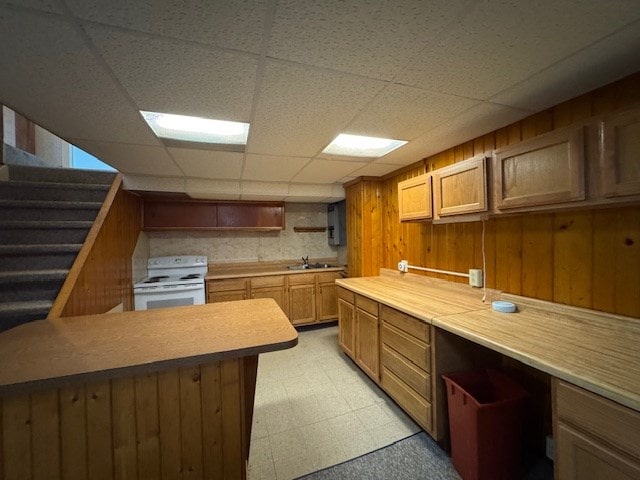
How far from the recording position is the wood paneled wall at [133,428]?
0.90 m

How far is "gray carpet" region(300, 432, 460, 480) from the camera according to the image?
143 centimetres

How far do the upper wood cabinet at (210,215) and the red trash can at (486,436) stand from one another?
324 cm

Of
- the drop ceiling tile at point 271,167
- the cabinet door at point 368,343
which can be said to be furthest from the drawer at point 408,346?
the drop ceiling tile at point 271,167

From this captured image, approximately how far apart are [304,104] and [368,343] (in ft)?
6.61

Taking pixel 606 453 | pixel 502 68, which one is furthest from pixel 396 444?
pixel 502 68

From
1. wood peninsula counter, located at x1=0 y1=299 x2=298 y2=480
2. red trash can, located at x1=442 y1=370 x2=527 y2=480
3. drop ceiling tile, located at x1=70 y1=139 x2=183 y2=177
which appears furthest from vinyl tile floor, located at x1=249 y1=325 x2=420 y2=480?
drop ceiling tile, located at x1=70 y1=139 x2=183 y2=177

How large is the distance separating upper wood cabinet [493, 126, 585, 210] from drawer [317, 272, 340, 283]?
2630 mm

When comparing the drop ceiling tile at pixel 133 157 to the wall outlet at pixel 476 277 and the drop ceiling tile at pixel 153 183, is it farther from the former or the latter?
the wall outlet at pixel 476 277

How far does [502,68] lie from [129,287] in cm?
387

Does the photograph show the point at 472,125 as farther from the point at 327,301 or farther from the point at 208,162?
the point at 327,301

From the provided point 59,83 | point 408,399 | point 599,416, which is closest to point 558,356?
point 599,416

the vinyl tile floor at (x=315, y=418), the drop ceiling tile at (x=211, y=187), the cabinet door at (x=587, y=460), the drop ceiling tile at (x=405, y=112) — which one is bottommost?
the vinyl tile floor at (x=315, y=418)

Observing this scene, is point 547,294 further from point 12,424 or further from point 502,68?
point 12,424

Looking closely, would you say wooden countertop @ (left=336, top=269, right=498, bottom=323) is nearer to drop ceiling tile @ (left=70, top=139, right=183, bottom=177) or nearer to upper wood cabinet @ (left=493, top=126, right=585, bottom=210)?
upper wood cabinet @ (left=493, top=126, right=585, bottom=210)
